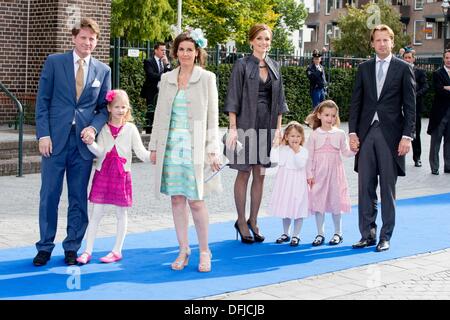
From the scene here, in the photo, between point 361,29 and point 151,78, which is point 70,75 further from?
point 361,29

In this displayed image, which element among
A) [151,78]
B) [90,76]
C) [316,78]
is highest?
[316,78]

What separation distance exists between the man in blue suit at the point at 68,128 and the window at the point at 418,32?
63205 mm

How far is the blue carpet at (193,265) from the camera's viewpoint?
612 centimetres

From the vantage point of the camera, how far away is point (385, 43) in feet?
26.3

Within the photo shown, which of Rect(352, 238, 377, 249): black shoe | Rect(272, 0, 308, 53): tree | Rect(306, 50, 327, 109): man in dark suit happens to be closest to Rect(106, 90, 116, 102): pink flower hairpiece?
Rect(352, 238, 377, 249): black shoe

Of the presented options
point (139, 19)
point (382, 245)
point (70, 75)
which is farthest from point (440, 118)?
point (139, 19)

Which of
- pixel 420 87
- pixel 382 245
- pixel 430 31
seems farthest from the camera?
pixel 430 31

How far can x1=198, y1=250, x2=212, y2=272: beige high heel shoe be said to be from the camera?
270 inches

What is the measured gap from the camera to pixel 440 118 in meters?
14.8

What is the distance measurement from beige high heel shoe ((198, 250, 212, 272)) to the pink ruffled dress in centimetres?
87

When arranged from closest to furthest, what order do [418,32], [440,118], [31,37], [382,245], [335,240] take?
[382,245], [335,240], [440,118], [31,37], [418,32]

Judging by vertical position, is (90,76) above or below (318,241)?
above

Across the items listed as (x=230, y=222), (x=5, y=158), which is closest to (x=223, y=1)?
(x=5, y=158)

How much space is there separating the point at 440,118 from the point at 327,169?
7003 mm
